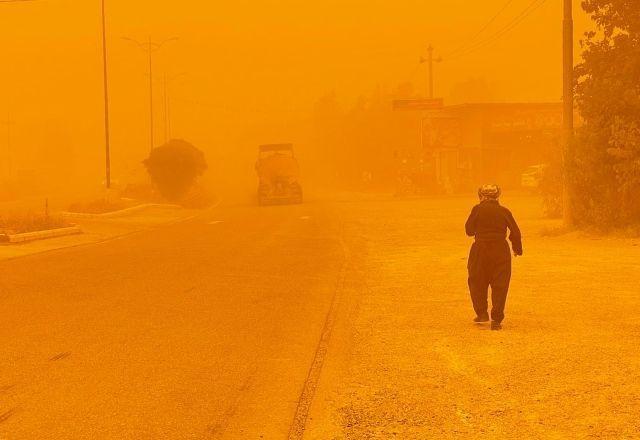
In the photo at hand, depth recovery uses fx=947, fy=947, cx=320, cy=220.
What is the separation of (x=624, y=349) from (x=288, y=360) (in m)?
3.46

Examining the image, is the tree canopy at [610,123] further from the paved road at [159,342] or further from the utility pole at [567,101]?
the paved road at [159,342]

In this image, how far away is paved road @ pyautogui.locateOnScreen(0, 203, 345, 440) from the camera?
738cm

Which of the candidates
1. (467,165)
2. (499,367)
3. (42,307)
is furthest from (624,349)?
(467,165)

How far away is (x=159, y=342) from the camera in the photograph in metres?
10.7

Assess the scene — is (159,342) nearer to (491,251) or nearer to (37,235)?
(491,251)

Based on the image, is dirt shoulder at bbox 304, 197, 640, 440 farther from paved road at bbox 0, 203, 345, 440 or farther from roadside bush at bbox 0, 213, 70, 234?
roadside bush at bbox 0, 213, 70, 234

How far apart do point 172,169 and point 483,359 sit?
46.6 meters

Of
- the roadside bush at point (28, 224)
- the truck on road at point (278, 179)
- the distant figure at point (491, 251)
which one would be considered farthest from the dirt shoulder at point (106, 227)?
the distant figure at point (491, 251)

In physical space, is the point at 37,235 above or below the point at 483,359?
above

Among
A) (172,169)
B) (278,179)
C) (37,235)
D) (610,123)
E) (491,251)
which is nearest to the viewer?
(491,251)

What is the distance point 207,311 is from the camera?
517 inches

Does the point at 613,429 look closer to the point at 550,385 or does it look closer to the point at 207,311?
the point at 550,385

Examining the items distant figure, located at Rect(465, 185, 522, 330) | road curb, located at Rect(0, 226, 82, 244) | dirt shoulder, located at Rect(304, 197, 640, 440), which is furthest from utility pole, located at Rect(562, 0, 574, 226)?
road curb, located at Rect(0, 226, 82, 244)

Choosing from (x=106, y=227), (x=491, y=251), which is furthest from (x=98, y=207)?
(x=491, y=251)
